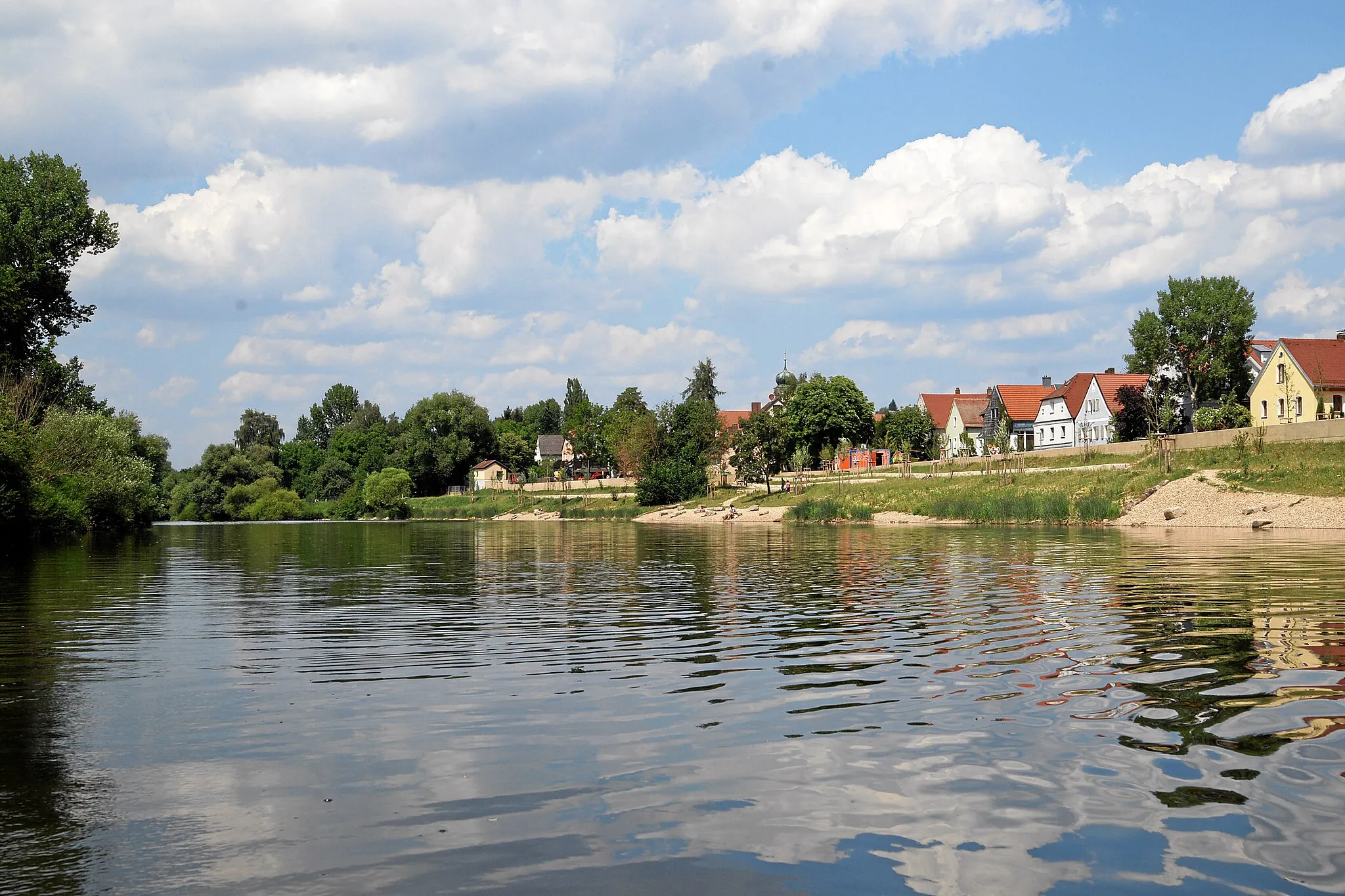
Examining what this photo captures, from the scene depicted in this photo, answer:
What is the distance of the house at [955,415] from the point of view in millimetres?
135625

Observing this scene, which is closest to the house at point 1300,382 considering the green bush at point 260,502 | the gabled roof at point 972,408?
the gabled roof at point 972,408

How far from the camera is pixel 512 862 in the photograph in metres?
7.05

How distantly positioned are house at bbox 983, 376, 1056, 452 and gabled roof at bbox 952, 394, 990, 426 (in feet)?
8.29

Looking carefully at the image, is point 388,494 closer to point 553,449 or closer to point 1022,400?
point 553,449

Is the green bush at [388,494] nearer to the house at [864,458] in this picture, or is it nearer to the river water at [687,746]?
the house at [864,458]

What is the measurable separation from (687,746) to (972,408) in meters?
135

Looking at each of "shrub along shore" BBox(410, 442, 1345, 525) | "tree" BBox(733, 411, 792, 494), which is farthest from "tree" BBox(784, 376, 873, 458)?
"shrub along shore" BBox(410, 442, 1345, 525)

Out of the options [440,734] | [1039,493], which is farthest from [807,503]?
[440,734]

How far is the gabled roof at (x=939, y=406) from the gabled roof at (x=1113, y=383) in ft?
95.2

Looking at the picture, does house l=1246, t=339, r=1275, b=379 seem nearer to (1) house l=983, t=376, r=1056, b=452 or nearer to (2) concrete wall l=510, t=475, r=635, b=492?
(1) house l=983, t=376, r=1056, b=452

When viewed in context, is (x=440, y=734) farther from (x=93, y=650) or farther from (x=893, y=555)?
(x=893, y=555)

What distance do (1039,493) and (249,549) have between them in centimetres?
4908

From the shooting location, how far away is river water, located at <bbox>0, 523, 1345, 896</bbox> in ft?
22.9

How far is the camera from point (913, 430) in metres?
133
